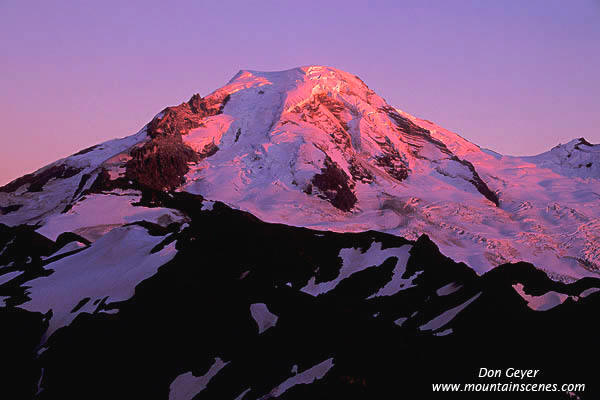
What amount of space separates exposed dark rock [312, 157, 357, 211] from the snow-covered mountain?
39 cm

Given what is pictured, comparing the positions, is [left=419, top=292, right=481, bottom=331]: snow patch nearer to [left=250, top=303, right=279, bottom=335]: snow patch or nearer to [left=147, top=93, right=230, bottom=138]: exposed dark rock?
[left=250, top=303, right=279, bottom=335]: snow patch

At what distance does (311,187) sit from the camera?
156750 mm

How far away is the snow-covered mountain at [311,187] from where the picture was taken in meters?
131

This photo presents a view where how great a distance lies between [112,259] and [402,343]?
3379 cm

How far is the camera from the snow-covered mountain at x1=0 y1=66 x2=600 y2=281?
130875 millimetres

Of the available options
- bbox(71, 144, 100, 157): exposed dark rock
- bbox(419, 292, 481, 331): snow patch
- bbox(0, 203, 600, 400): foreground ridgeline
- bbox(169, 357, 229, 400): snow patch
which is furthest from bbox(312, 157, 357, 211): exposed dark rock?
bbox(169, 357, 229, 400): snow patch

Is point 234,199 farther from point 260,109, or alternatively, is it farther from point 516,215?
point 516,215

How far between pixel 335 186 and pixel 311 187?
705 cm

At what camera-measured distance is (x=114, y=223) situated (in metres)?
110

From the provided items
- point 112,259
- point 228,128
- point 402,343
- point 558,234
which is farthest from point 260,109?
point 402,343

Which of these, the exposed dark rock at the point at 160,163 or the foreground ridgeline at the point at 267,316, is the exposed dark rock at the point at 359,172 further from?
the foreground ridgeline at the point at 267,316

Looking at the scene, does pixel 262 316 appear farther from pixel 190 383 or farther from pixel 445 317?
pixel 445 317

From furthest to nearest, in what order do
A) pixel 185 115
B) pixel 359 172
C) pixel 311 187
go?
pixel 185 115 < pixel 359 172 < pixel 311 187

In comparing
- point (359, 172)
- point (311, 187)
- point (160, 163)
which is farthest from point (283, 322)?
point (359, 172)
